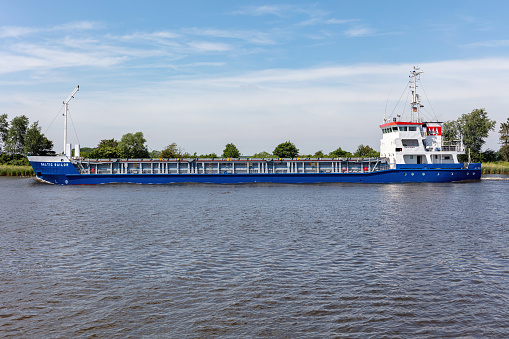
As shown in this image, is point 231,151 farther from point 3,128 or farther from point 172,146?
point 3,128

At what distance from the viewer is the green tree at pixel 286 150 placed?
125 m

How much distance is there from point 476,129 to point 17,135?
514 feet

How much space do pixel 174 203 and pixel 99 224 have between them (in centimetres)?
1266

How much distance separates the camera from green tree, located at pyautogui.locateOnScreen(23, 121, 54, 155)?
127 metres

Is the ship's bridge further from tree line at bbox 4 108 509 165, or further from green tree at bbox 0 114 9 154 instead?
green tree at bbox 0 114 9 154

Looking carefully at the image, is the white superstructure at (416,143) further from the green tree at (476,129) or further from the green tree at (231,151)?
the green tree at (476,129)

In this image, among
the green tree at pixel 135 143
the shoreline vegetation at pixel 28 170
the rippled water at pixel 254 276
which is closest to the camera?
the rippled water at pixel 254 276

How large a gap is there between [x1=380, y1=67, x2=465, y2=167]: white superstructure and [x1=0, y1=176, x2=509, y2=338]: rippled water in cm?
3547

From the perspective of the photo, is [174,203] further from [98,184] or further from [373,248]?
[98,184]

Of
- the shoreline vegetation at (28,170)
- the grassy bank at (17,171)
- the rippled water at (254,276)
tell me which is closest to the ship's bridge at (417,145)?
the rippled water at (254,276)

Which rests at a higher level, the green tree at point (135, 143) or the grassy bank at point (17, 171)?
the green tree at point (135, 143)

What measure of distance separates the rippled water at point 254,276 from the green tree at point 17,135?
386ft

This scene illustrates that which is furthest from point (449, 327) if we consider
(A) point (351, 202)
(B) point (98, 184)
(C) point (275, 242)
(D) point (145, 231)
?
(B) point (98, 184)

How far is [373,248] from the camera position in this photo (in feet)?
65.0
